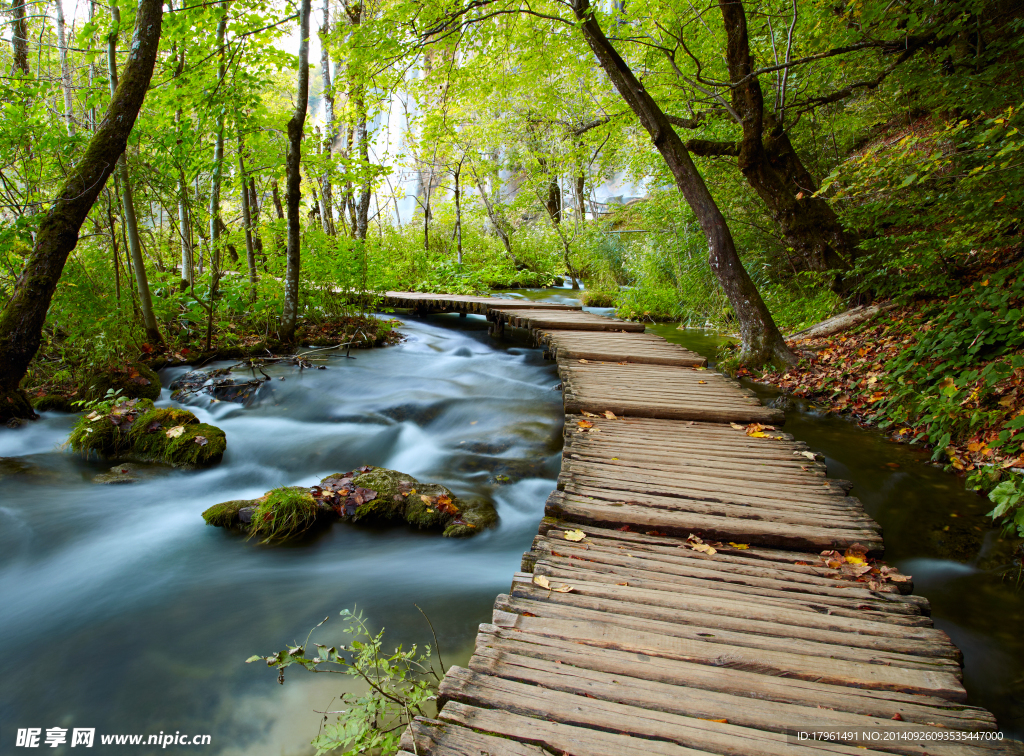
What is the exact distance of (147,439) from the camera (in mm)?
5086

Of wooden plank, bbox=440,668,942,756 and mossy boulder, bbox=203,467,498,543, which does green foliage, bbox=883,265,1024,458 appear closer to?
wooden plank, bbox=440,668,942,756

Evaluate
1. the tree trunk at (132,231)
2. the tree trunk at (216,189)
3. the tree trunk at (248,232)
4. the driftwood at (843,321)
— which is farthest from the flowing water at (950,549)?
the tree trunk at (132,231)

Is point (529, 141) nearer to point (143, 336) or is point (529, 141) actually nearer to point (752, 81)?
point (752, 81)

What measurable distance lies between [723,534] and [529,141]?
1697cm

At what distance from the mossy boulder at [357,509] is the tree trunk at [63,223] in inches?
115

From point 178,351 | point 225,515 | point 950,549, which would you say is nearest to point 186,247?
point 178,351

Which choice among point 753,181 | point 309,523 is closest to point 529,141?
point 753,181

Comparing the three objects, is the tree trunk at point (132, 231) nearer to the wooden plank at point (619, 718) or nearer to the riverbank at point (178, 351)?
the riverbank at point (178, 351)

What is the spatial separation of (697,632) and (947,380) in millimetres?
4462

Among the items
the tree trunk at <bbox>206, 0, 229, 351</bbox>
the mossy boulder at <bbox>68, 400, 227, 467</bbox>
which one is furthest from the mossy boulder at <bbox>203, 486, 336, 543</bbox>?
the tree trunk at <bbox>206, 0, 229, 351</bbox>

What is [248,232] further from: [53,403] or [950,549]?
[950,549]

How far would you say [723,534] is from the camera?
2.79 meters

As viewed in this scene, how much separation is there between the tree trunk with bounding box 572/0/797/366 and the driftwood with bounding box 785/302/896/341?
1.18 meters

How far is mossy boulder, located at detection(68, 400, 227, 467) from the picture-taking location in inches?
197
